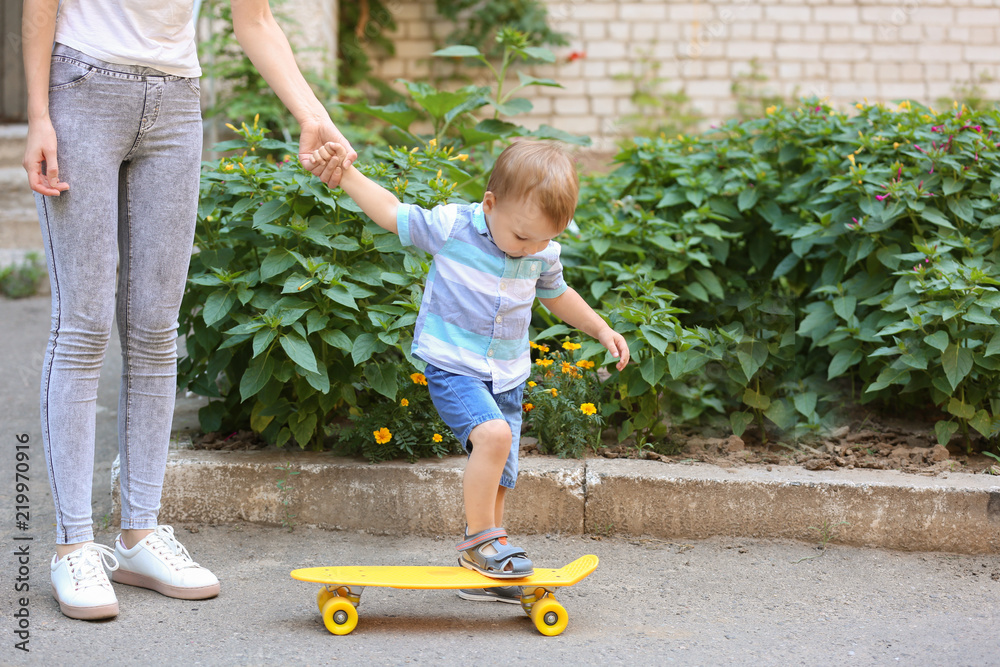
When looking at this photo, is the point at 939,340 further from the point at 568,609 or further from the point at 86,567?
the point at 86,567

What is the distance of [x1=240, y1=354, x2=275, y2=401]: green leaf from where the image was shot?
8.04 ft

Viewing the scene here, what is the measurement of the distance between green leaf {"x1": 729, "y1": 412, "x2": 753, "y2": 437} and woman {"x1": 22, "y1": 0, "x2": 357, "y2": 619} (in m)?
1.57

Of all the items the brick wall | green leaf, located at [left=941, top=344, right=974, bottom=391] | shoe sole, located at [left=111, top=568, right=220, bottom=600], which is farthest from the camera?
the brick wall

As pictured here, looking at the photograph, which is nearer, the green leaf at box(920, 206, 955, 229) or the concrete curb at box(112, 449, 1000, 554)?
the concrete curb at box(112, 449, 1000, 554)

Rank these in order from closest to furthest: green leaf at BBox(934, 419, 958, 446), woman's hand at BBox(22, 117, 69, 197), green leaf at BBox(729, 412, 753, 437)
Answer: woman's hand at BBox(22, 117, 69, 197) < green leaf at BBox(934, 419, 958, 446) < green leaf at BBox(729, 412, 753, 437)

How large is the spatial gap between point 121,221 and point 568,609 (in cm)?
142

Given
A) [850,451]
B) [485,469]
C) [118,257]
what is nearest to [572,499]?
[485,469]

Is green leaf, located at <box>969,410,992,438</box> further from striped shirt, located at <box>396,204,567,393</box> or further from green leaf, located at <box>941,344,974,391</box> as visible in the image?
striped shirt, located at <box>396,204,567,393</box>

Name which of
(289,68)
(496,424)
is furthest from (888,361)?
(289,68)

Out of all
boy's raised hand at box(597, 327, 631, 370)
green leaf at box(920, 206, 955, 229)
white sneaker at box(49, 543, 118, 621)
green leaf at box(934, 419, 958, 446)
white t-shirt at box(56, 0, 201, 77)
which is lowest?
white sneaker at box(49, 543, 118, 621)

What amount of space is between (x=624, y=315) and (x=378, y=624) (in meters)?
1.22

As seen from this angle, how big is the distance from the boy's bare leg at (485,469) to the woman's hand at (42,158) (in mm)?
1042

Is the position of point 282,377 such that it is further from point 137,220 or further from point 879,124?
point 879,124

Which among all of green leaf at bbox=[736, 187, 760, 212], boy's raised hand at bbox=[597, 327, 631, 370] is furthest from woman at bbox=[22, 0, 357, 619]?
green leaf at bbox=[736, 187, 760, 212]
